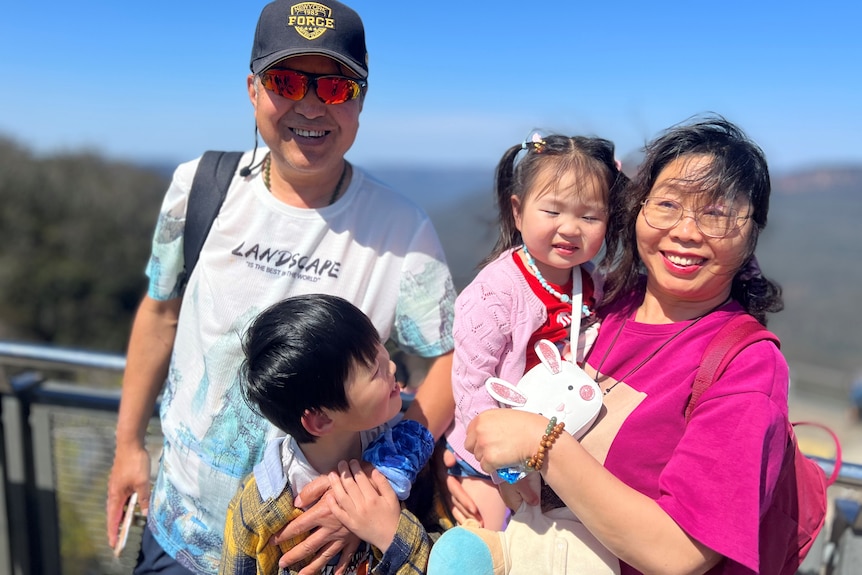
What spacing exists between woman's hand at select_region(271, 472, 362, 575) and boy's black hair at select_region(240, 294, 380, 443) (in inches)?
6.1

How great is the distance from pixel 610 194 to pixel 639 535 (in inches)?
38.2

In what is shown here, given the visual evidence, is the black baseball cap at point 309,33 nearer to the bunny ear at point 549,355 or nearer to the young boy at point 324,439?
the young boy at point 324,439

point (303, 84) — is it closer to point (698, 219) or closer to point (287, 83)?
point (287, 83)

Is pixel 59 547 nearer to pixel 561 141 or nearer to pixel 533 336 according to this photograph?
pixel 533 336

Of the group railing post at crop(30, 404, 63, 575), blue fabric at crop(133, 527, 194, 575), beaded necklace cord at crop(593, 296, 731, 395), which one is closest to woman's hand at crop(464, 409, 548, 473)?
beaded necklace cord at crop(593, 296, 731, 395)

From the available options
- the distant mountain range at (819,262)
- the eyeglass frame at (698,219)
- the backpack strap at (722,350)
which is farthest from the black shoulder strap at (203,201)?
the distant mountain range at (819,262)

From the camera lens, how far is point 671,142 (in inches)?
71.4

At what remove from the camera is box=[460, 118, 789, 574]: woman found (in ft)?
4.88

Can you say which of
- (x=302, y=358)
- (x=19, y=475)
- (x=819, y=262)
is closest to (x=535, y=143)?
(x=302, y=358)

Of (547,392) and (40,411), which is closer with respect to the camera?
(547,392)

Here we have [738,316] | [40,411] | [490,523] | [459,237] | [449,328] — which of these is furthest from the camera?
[459,237]

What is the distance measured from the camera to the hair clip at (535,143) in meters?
2.12

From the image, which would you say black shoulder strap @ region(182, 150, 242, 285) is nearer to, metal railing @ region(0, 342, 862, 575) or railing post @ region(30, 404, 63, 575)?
metal railing @ region(0, 342, 862, 575)

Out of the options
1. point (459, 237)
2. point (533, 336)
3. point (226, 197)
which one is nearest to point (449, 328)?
point (533, 336)
